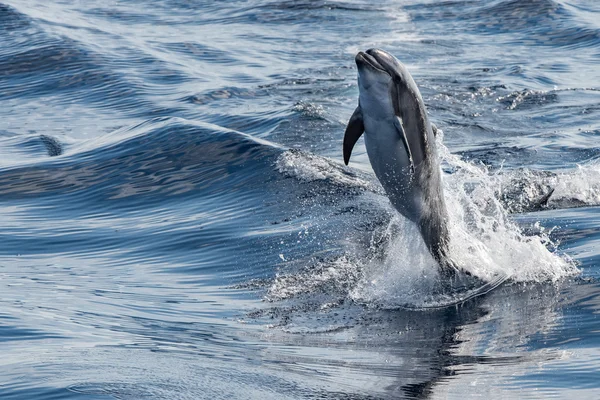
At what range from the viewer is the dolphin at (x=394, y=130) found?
963 cm

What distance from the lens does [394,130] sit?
9633 mm

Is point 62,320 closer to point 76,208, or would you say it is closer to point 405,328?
point 405,328

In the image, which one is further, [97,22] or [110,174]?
[97,22]

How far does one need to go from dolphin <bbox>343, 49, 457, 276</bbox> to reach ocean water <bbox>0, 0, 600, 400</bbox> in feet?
3.35

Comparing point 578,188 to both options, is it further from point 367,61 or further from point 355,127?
point 367,61

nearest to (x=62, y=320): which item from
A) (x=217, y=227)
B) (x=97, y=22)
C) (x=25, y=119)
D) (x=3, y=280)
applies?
(x=3, y=280)

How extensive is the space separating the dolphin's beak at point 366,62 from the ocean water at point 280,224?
6.78ft

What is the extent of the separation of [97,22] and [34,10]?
8.69ft

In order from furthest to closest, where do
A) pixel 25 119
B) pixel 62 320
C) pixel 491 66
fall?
1. pixel 491 66
2. pixel 25 119
3. pixel 62 320

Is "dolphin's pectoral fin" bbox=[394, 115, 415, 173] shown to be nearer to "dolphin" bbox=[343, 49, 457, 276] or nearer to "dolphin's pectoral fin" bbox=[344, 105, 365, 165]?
"dolphin" bbox=[343, 49, 457, 276]

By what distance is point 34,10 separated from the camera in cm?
3406

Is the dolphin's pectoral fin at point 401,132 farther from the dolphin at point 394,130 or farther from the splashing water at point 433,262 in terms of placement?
the splashing water at point 433,262

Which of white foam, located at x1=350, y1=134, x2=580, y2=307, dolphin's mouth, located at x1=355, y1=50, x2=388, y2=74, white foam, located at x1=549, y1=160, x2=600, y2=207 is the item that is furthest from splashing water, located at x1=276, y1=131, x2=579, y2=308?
dolphin's mouth, located at x1=355, y1=50, x2=388, y2=74

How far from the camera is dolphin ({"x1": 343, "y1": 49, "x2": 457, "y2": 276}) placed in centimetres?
963
